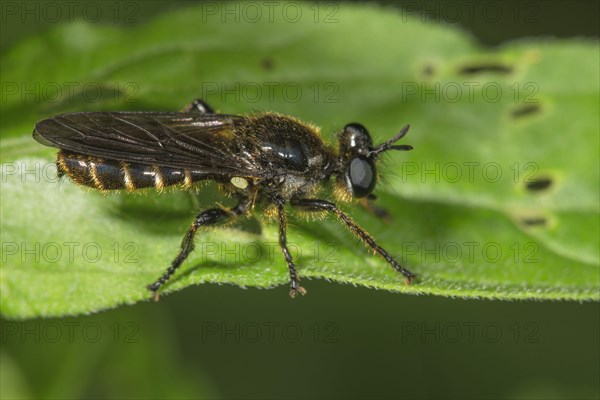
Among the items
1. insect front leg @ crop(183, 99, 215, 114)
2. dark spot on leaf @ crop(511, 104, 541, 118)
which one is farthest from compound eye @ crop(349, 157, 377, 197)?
dark spot on leaf @ crop(511, 104, 541, 118)

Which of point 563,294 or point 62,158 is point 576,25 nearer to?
point 563,294

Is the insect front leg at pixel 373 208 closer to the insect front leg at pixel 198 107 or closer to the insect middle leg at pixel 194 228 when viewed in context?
the insect middle leg at pixel 194 228

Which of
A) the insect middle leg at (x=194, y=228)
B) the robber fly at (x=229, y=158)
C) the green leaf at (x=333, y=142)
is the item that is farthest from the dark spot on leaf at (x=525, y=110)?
the insect middle leg at (x=194, y=228)

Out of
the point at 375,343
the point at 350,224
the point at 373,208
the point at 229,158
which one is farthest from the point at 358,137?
the point at 375,343

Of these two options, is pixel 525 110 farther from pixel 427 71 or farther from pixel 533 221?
pixel 533 221

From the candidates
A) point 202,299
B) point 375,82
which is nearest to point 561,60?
A: point 375,82

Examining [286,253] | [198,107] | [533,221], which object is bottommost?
[286,253]

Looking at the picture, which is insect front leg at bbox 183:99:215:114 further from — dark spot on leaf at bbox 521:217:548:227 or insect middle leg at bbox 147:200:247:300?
dark spot on leaf at bbox 521:217:548:227
